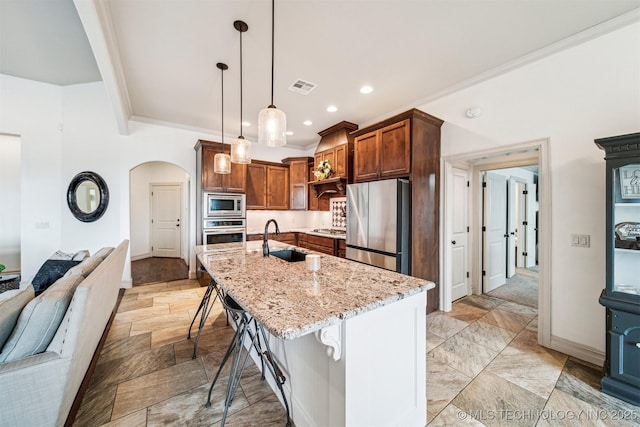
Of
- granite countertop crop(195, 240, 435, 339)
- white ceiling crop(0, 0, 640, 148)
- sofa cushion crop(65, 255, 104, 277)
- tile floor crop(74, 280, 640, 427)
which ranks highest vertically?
white ceiling crop(0, 0, 640, 148)

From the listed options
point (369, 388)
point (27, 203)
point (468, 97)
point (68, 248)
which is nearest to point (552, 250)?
point (468, 97)

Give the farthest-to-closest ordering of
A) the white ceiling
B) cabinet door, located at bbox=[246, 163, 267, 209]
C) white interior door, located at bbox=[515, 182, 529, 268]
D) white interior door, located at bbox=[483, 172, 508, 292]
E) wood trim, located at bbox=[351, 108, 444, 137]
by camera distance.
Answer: white interior door, located at bbox=[515, 182, 529, 268] < cabinet door, located at bbox=[246, 163, 267, 209] < white interior door, located at bbox=[483, 172, 508, 292] < wood trim, located at bbox=[351, 108, 444, 137] < the white ceiling

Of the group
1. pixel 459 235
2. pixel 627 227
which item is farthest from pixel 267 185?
pixel 627 227

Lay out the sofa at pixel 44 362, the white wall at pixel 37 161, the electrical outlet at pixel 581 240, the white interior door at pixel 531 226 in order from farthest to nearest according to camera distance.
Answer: the white interior door at pixel 531 226
the white wall at pixel 37 161
the electrical outlet at pixel 581 240
the sofa at pixel 44 362

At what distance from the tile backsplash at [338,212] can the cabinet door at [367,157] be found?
1288 millimetres

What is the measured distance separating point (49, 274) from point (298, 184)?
387 cm

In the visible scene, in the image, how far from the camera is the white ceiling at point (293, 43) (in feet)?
6.31

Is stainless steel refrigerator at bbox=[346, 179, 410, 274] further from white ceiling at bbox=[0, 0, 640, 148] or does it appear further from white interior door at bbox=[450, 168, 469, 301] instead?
white ceiling at bbox=[0, 0, 640, 148]

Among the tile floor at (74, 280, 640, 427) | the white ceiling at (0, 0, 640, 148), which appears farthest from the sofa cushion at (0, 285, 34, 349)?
the white ceiling at (0, 0, 640, 148)

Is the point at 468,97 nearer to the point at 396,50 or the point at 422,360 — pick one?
the point at 396,50

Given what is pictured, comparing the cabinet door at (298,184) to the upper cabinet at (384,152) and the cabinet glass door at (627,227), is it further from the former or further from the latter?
the cabinet glass door at (627,227)

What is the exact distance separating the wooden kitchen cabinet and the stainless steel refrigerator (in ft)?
7.02

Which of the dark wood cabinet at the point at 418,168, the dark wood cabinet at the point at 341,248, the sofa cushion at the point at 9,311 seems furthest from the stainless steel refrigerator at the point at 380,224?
the sofa cushion at the point at 9,311

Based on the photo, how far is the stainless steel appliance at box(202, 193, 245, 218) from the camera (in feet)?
14.1
